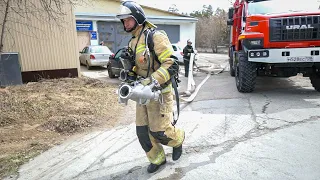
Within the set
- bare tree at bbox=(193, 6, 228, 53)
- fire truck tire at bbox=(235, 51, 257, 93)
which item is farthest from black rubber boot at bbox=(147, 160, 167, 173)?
bare tree at bbox=(193, 6, 228, 53)

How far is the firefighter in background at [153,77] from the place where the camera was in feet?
9.17

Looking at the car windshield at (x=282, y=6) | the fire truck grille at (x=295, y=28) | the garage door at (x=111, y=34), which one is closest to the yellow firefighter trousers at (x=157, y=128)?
the fire truck grille at (x=295, y=28)

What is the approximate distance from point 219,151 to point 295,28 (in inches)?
161

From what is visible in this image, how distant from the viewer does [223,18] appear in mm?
38906

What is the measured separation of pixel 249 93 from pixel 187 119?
2.66m

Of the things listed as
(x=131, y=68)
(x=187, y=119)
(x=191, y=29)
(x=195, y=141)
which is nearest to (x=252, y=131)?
(x=195, y=141)

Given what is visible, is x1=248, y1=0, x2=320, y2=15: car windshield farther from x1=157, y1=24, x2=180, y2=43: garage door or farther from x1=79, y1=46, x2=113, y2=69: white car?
x1=157, y1=24, x2=180, y2=43: garage door

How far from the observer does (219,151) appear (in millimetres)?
3496

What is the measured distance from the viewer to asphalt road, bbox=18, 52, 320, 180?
9.86 feet

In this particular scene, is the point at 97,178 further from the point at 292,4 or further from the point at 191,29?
the point at 191,29

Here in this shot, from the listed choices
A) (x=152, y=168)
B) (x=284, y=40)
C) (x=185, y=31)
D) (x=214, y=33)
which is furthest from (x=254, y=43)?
(x=214, y=33)

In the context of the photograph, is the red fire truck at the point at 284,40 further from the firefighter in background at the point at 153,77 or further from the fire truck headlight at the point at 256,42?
the firefighter in background at the point at 153,77

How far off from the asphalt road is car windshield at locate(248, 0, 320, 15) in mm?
2460

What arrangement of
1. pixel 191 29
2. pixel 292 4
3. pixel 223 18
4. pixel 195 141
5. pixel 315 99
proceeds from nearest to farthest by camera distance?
pixel 195 141, pixel 315 99, pixel 292 4, pixel 191 29, pixel 223 18
